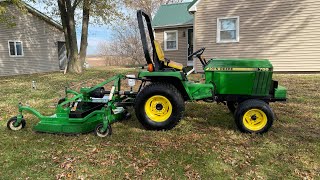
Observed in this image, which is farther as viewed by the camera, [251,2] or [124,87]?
[251,2]

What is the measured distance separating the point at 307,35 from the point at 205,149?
10437 millimetres

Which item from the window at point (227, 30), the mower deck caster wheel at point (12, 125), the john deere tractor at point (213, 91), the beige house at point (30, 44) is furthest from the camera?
the beige house at point (30, 44)

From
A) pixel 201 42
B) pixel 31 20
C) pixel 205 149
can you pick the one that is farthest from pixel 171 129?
pixel 31 20

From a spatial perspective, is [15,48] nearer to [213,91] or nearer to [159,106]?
[159,106]

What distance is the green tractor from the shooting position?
4.48 m

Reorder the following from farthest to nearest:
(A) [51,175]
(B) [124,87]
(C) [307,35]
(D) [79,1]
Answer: (D) [79,1] < (C) [307,35] < (B) [124,87] < (A) [51,175]

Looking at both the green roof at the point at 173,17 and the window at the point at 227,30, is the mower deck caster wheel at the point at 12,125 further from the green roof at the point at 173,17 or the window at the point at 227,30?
the green roof at the point at 173,17

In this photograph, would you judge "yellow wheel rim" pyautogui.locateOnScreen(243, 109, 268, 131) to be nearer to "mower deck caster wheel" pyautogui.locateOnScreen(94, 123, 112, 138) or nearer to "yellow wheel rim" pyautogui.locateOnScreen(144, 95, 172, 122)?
"yellow wheel rim" pyautogui.locateOnScreen(144, 95, 172, 122)

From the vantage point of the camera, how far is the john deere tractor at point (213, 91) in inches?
179

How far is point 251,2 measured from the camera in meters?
12.6

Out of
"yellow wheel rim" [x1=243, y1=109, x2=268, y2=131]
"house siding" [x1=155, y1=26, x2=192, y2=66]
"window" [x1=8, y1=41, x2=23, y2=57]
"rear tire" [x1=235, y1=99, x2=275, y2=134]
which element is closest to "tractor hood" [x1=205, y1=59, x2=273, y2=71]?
"rear tire" [x1=235, y1=99, x2=275, y2=134]

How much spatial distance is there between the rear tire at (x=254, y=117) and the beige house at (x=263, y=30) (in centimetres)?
913

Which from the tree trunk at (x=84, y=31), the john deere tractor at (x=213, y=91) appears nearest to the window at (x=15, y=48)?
the tree trunk at (x=84, y=31)

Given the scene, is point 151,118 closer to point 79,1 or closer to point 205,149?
point 205,149
